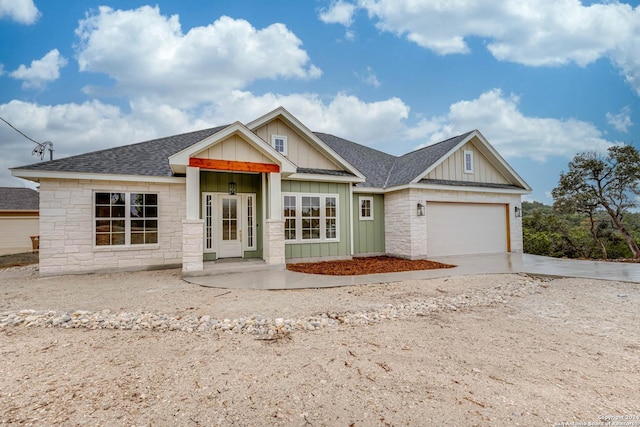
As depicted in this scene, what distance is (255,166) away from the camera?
845 cm

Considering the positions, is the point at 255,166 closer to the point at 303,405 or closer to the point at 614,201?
the point at 303,405

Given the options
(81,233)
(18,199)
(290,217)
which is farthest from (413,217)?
(18,199)

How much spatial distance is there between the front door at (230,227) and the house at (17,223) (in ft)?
52.7

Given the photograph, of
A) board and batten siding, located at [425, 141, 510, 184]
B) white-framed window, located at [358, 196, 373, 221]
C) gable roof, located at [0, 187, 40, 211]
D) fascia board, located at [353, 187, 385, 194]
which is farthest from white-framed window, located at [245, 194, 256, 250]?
gable roof, located at [0, 187, 40, 211]

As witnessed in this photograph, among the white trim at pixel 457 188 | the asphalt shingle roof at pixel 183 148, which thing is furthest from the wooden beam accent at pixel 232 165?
the white trim at pixel 457 188

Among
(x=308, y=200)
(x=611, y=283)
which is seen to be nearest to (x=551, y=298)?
(x=611, y=283)

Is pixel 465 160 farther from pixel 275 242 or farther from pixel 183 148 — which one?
pixel 183 148

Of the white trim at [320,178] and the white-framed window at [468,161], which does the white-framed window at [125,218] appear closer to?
the white trim at [320,178]

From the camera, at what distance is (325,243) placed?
10562 millimetres

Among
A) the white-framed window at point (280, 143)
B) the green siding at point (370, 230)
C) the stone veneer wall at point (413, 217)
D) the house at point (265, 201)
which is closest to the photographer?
the house at point (265, 201)

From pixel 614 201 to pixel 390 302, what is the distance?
15.2 metres

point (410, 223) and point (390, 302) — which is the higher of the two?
point (410, 223)

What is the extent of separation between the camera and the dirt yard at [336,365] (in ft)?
7.20

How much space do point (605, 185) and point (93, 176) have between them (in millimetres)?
20551
